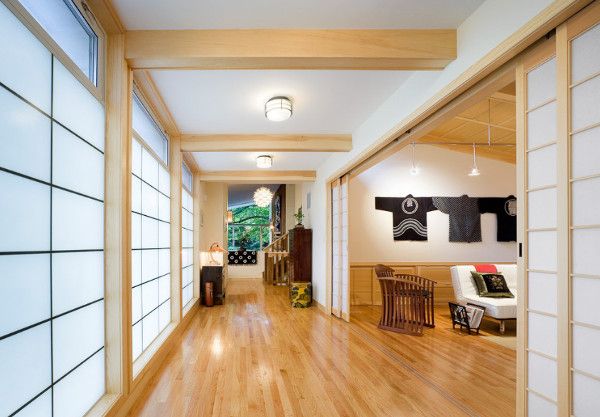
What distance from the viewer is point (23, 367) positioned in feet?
5.27

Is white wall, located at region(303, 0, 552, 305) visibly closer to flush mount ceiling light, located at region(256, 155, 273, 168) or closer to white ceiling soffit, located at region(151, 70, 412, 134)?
white ceiling soffit, located at region(151, 70, 412, 134)

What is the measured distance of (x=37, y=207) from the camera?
1.73 meters

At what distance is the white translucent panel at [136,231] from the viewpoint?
3.39m

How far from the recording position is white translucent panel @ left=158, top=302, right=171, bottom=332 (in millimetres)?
4523

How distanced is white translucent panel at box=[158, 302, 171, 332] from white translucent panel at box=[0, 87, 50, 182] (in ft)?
9.98

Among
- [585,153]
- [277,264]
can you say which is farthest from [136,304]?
[277,264]

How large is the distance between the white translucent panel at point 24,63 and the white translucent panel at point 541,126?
8.00ft

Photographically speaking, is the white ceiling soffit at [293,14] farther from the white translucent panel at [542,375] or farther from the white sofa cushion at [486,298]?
the white sofa cushion at [486,298]

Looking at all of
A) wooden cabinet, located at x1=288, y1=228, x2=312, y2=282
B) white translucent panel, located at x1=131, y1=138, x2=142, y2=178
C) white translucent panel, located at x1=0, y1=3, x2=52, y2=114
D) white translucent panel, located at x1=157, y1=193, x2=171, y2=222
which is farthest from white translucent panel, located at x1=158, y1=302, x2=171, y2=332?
wooden cabinet, located at x1=288, y1=228, x2=312, y2=282

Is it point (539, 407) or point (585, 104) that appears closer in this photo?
point (585, 104)

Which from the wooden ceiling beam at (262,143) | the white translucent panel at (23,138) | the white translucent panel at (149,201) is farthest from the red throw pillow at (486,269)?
the white translucent panel at (23,138)

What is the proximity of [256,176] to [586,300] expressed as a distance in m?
6.74

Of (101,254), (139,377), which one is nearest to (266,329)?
(139,377)

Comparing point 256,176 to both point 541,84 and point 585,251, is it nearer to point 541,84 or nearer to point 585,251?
point 541,84
